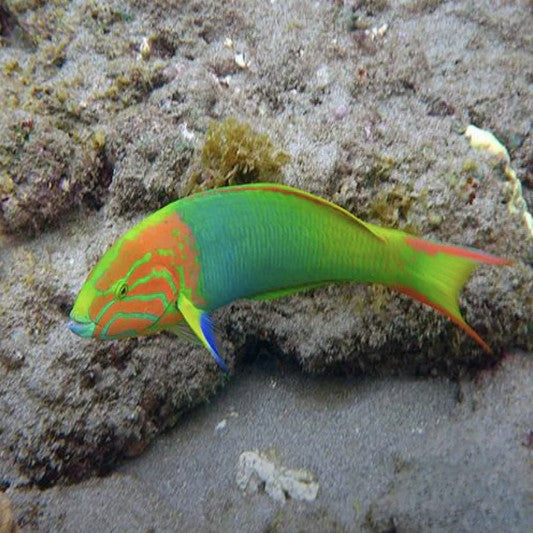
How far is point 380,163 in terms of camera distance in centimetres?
318

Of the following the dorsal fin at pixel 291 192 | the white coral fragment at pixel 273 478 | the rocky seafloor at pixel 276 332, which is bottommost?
the white coral fragment at pixel 273 478

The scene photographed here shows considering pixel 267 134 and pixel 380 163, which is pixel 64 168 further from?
pixel 380 163

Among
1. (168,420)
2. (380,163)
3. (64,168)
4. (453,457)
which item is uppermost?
(380,163)

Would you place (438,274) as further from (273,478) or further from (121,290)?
(273,478)

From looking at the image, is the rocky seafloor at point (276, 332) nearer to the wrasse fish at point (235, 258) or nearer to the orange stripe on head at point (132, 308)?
the wrasse fish at point (235, 258)

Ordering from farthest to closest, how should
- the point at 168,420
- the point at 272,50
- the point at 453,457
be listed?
the point at 272,50
the point at 168,420
the point at 453,457

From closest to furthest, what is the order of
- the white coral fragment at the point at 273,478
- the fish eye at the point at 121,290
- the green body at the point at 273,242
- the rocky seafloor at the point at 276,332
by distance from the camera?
1. the fish eye at the point at 121,290
2. the green body at the point at 273,242
3. the rocky seafloor at the point at 276,332
4. the white coral fragment at the point at 273,478

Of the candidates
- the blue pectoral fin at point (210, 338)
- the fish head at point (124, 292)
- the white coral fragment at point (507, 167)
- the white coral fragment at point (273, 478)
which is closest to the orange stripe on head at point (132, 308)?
the fish head at point (124, 292)

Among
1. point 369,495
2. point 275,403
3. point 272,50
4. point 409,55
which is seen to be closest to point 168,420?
point 275,403

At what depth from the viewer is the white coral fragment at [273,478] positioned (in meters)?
3.20

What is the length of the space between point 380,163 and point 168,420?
86.7 inches

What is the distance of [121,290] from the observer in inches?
86.1

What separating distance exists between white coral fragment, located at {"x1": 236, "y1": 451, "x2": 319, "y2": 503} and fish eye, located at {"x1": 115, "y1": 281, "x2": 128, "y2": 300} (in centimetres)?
171

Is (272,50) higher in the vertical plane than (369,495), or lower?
higher
